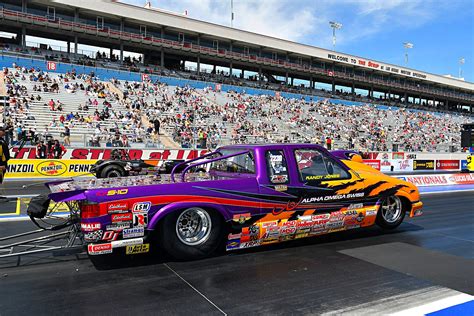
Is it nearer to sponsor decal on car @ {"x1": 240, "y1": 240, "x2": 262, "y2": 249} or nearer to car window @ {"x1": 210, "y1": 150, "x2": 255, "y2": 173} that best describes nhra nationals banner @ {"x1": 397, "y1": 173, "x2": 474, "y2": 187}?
car window @ {"x1": 210, "y1": 150, "x2": 255, "y2": 173}

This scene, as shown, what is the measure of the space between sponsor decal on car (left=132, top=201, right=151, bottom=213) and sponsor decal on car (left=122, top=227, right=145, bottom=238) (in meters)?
0.21

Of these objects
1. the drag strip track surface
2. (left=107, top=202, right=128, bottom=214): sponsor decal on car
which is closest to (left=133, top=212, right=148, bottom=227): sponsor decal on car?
(left=107, top=202, right=128, bottom=214): sponsor decal on car

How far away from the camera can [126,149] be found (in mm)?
19844

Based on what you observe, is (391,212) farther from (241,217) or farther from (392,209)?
(241,217)

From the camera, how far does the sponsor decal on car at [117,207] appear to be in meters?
4.26

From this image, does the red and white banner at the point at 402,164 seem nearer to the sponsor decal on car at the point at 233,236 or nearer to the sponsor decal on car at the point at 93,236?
the sponsor decal on car at the point at 233,236

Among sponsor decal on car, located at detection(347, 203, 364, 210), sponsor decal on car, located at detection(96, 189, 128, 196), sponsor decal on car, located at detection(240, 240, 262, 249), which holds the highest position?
sponsor decal on car, located at detection(96, 189, 128, 196)

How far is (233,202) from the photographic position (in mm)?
4914

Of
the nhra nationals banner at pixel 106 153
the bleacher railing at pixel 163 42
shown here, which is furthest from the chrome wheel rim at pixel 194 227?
the bleacher railing at pixel 163 42

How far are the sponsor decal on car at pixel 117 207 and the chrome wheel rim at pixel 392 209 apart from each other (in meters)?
4.30

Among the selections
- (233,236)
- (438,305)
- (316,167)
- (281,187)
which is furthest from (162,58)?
(438,305)

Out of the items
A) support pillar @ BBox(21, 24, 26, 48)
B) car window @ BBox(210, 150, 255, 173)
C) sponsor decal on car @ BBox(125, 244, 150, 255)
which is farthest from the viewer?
support pillar @ BBox(21, 24, 26, 48)

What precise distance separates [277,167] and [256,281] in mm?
1748

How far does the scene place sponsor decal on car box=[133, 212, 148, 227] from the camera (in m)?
4.38
